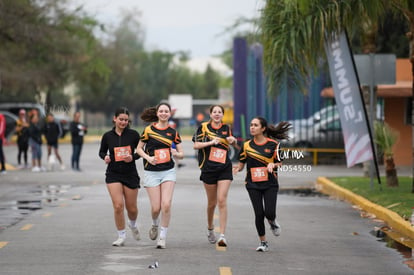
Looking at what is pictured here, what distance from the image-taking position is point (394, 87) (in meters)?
30.2

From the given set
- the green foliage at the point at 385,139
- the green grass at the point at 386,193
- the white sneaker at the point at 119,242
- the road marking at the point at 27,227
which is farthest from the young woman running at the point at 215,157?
the green foliage at the point at 385,139

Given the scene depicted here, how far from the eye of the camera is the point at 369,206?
17297 millimetres

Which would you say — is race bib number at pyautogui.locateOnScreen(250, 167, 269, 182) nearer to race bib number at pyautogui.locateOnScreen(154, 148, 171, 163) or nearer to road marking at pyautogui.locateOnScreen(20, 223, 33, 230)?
race bib number at pyautogui.locateOnScreen(154, 148, 171, 163)

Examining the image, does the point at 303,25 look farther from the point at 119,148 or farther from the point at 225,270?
the point at 225,270

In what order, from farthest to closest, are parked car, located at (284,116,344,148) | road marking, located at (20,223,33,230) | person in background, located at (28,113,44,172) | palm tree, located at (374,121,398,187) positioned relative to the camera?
parked car, located at (284,116,344,148) < person in background, located at (28,113,44,172) < palm tree, located at (374,121,398,187) < road marking, located at (20,223,33,230)

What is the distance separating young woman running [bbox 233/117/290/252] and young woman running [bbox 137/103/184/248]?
0.92 metres

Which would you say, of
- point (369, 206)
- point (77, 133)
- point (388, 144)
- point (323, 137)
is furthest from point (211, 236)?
point (323, 137)

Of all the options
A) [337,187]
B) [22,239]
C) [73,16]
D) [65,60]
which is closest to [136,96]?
[65,60]

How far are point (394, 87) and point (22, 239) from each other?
19.2 metres

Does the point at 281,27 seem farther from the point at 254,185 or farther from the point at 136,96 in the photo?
the point at 136,96

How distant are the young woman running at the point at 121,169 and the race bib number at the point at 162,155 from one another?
25 cm

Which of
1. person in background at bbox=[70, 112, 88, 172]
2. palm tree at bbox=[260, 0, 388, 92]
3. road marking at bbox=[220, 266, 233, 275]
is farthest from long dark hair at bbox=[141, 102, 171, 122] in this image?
person in background at bbox=[70, 112, 88, 172]

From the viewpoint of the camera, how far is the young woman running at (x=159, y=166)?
12.4m

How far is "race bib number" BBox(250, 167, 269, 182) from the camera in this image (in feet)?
39.9
